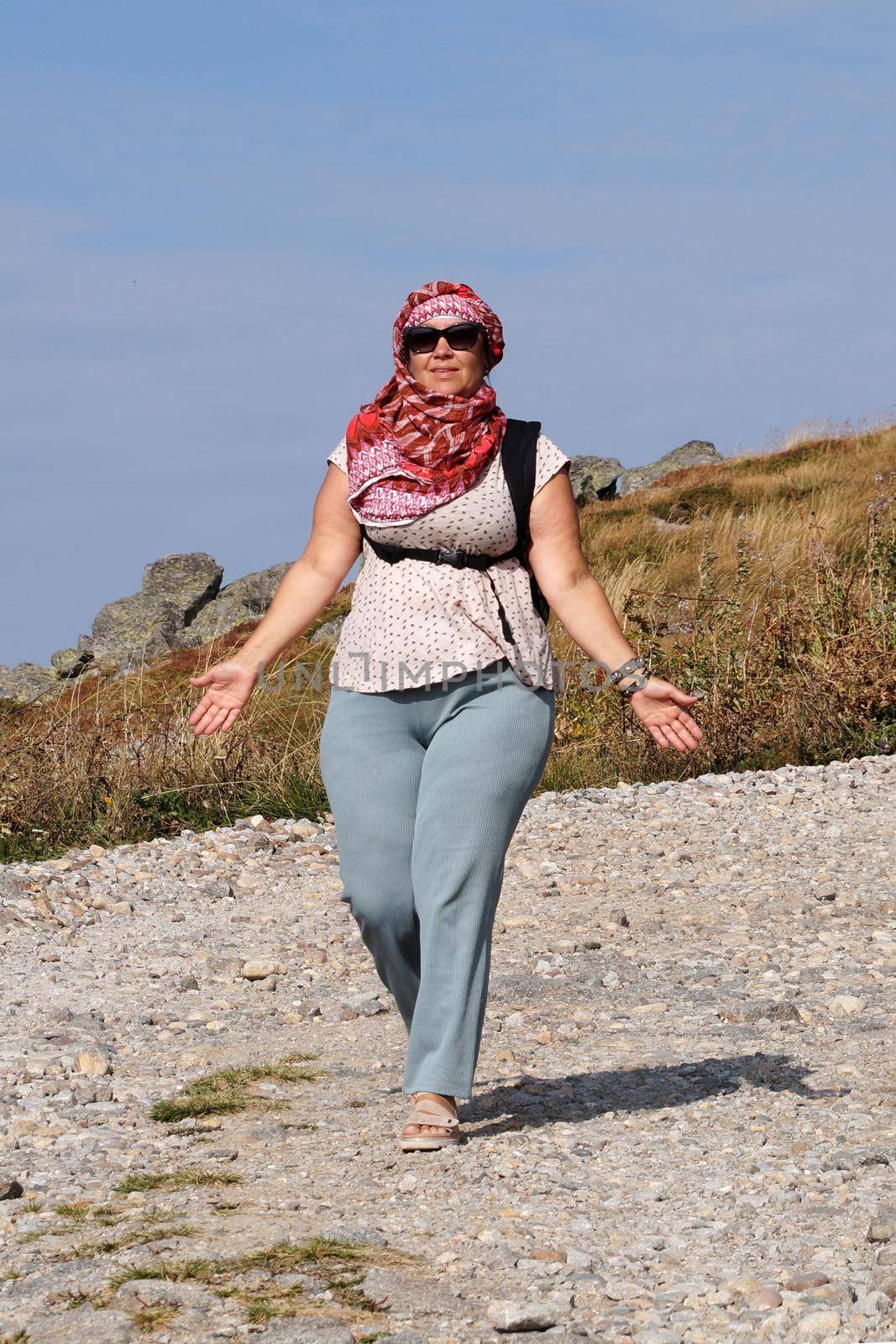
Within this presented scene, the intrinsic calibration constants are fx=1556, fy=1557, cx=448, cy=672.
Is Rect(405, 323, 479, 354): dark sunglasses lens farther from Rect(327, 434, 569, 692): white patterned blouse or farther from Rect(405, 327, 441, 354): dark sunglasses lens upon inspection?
Rect(327, 434, 569, 692): white patterned blouse

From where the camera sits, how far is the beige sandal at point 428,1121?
13.3 ft

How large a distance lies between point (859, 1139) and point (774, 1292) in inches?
45.0

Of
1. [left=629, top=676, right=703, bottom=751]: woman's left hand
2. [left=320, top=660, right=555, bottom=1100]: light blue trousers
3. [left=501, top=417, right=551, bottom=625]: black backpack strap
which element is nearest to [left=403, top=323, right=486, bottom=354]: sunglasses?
[left=501, top=417, right=551, bottom=625]: black backpack strap

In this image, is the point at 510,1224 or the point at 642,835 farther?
the point at 642,835

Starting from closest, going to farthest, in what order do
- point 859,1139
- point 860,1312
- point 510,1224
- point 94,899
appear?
1. point 860,1312
2. point 510,1224
3. point 859,1139
4. point 94,899

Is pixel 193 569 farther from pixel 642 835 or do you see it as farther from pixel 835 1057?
pixel 835 1057

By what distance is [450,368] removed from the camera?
4254 mm

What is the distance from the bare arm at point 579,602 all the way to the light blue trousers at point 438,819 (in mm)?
209

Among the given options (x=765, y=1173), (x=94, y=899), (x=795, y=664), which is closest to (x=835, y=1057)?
(x=765, y=1173)

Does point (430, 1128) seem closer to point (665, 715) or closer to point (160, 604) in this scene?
point (665, 715)

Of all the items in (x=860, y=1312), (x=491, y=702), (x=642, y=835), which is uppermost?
(x=491, y=702)

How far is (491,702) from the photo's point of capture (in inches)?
159

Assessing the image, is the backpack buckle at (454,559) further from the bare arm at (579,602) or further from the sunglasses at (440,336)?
the sunglasses at (440,336)

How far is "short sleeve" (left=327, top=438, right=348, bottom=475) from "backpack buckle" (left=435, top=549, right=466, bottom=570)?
1.32 feet
